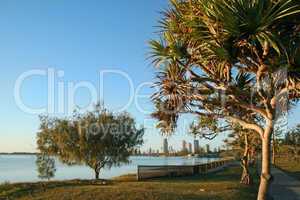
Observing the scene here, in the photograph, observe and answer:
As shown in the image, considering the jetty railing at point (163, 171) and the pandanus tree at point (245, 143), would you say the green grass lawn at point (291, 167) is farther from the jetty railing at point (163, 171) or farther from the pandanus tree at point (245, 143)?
the jetty railing at point (163, 171)

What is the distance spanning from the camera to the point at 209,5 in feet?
31.9

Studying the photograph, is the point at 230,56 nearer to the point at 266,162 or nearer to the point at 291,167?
the point at 266,162

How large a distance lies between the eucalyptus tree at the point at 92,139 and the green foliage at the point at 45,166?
2279 mm

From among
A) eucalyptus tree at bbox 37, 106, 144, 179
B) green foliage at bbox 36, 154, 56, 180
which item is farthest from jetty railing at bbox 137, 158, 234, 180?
green foliage at bbox 36, 154, 56, 180

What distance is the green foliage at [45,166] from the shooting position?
3813 cm

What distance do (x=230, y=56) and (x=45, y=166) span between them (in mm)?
31065

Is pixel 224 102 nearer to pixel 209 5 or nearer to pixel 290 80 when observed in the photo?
pixel 290 80

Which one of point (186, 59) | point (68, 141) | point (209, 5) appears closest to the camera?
point (209, 5)

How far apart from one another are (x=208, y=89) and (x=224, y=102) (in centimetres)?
62

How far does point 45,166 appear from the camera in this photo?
38.7m

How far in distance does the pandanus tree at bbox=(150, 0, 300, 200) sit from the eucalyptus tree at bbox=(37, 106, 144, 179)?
66.6 feet

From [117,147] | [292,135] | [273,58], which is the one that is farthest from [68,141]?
[292,135]

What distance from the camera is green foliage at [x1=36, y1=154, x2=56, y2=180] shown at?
1501 inches

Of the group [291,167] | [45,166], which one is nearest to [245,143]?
[45,166]
